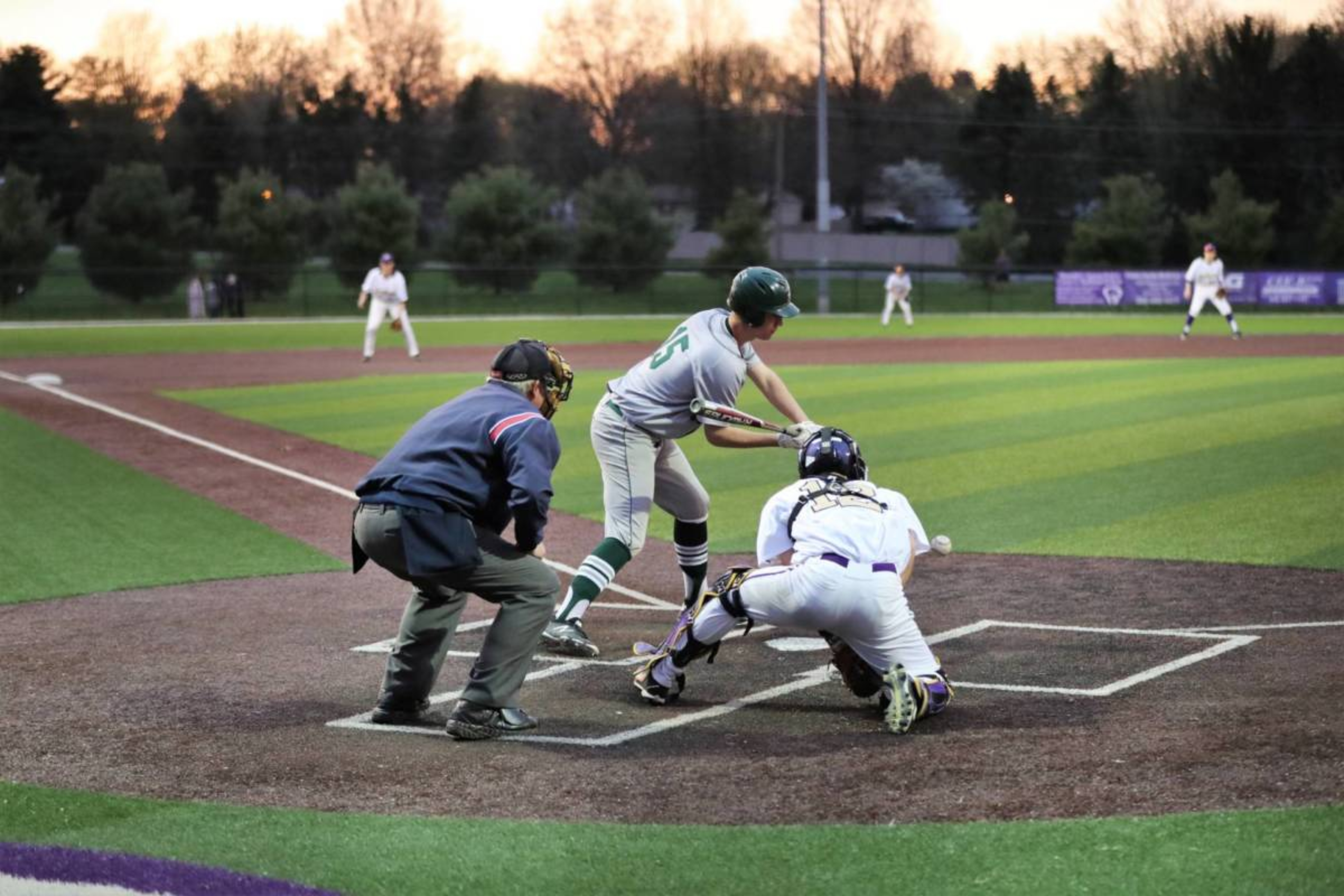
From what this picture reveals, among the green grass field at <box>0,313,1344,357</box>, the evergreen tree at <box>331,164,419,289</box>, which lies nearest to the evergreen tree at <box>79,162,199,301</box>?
the evergreen tree at <box>331,164,419,289</box>

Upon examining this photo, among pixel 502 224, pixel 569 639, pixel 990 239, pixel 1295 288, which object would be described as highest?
pixel 502 224

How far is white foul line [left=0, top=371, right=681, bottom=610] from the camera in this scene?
34.6 feet

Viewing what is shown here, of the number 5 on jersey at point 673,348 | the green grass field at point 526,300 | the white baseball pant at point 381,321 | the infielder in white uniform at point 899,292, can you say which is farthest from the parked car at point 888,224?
the number 5 on jersey at point 673,348

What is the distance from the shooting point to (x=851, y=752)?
660cm

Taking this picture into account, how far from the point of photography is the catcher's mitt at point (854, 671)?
736 centimetres

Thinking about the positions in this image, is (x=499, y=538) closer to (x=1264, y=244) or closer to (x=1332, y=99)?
(x=1264, y=244)

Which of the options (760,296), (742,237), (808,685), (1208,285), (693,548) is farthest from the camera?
(742,237)

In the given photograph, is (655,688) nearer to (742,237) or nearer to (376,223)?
(376,223)

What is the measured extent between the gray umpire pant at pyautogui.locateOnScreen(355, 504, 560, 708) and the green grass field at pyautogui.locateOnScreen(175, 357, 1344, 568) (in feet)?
16.5

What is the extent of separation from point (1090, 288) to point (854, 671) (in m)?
48.7

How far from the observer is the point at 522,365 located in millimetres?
7203

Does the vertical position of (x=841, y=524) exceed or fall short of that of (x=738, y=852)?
it exceeds it

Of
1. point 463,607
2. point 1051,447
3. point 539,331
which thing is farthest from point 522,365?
point 539,331

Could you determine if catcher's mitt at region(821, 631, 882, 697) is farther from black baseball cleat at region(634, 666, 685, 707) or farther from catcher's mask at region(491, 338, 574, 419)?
catcher's mask at region(491, 338, 574, 419)
